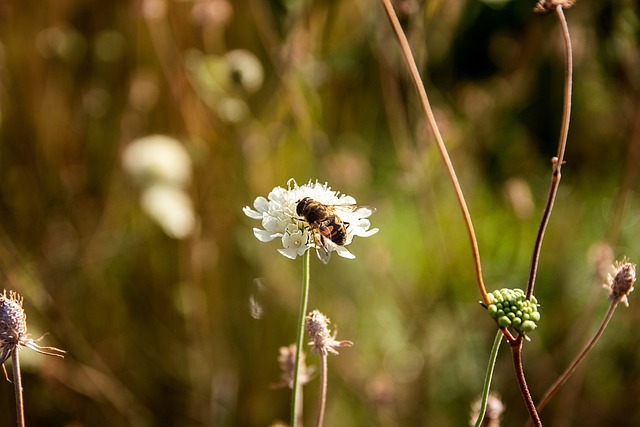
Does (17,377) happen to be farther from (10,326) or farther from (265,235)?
(265,235)

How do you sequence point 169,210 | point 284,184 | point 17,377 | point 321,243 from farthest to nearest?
1. point 284,184
2. point 169,210
3. point 321,243
4. point 17,377

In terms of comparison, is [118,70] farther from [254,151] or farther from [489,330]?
[489,330]

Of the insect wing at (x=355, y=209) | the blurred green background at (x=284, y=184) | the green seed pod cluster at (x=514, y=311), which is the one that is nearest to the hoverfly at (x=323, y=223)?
the insect wing at (x=355, y=209)

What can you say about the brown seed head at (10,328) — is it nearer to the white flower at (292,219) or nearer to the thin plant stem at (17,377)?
the thin plant stem at (17,377)

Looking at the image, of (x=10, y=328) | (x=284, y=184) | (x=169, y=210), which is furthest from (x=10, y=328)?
(x=284, y=184)

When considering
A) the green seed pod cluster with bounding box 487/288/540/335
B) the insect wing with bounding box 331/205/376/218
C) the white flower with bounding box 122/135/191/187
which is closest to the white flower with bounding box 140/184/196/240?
the white flower with bounding box 122/135/191/187

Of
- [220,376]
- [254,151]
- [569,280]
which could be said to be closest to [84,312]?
[220,376]
